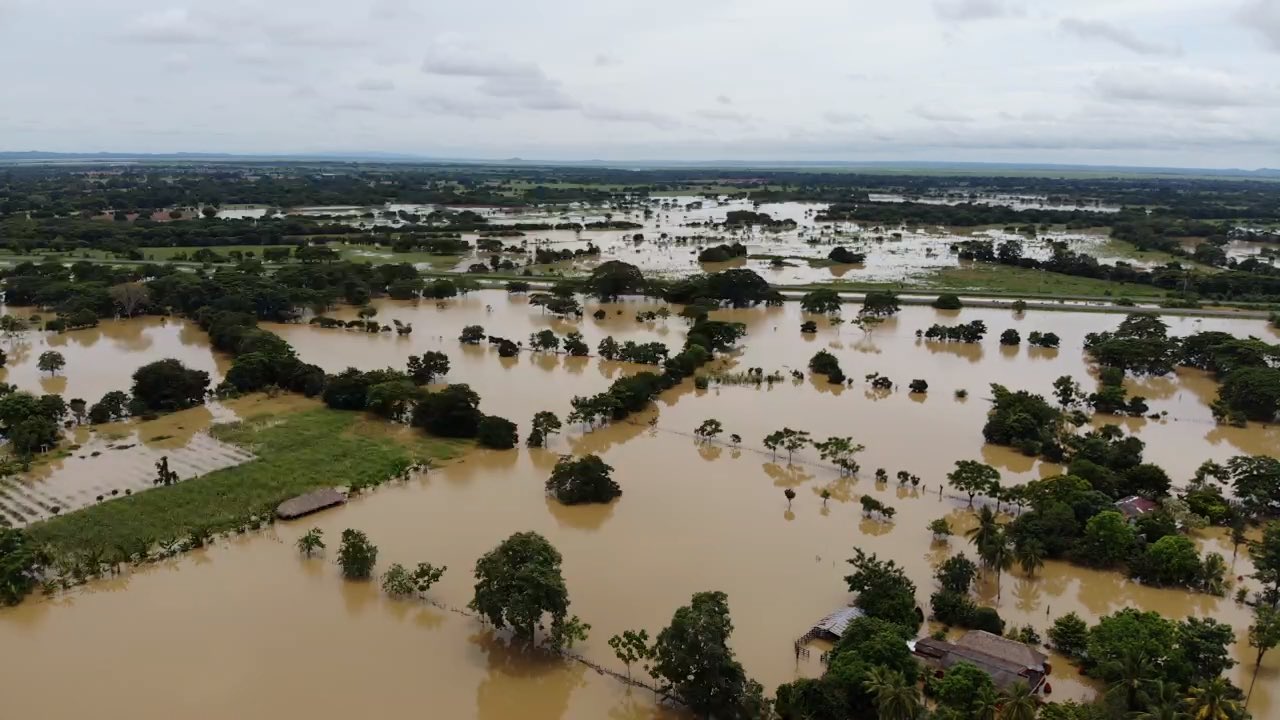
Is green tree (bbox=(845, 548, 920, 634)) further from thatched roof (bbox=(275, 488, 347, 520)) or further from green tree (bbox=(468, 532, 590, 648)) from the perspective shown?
thatched roof (bbox=(275, 488, 347, 520))

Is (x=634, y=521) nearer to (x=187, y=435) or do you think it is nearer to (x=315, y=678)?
(x=315, y=678)

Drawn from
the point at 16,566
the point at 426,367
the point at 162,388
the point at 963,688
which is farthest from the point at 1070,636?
the point at 162,388

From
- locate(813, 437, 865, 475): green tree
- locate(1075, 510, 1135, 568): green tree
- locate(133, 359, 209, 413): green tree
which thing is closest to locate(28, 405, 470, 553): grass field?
locate(133, 359, 209, 413): green tree

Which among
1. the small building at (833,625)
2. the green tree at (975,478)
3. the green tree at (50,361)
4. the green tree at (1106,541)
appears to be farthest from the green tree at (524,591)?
the green tree at (50,361)

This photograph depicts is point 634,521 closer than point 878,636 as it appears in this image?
No

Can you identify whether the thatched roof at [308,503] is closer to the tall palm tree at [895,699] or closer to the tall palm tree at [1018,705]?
the tall palm tree at [895,699]

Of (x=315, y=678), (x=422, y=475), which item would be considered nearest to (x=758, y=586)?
(x=315, y=678)
